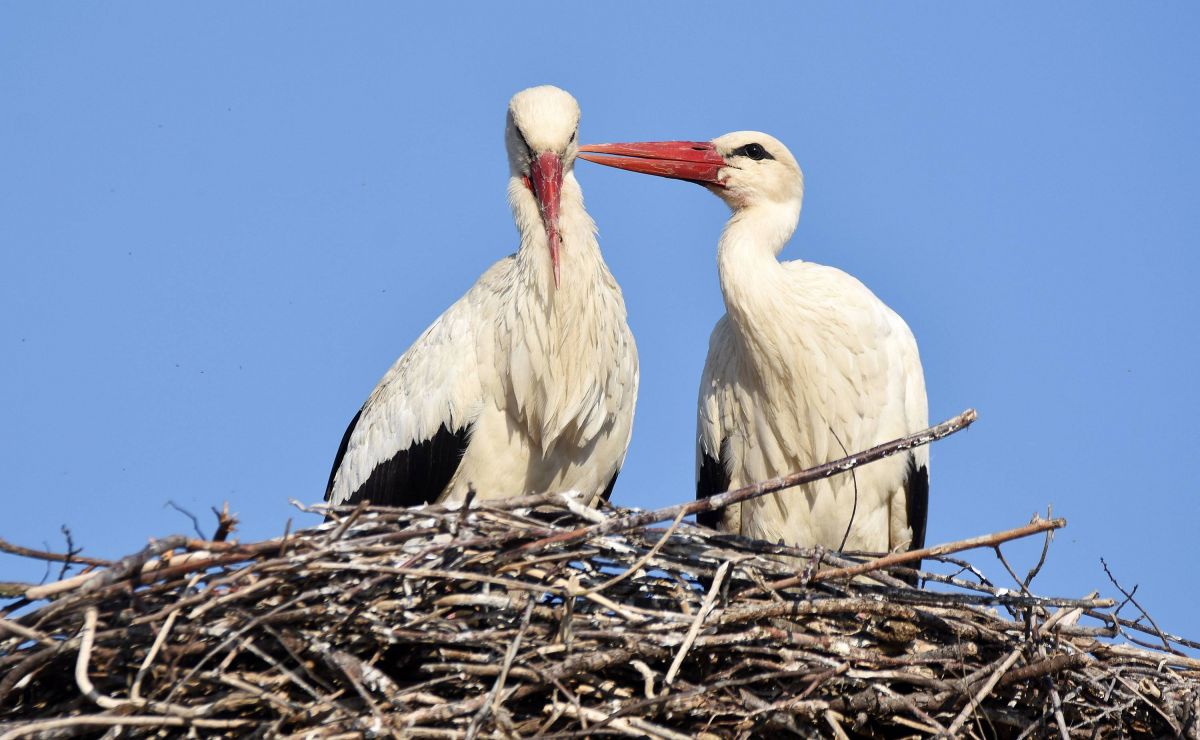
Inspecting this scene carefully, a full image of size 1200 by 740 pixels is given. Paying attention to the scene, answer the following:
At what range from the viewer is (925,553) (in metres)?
3.90

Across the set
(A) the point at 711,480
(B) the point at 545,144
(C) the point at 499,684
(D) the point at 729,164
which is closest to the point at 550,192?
(B) the point at 545,144

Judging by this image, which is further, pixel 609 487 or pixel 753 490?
pixel 609 487

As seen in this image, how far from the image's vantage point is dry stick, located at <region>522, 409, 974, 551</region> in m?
3.69

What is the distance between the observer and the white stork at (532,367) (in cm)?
484

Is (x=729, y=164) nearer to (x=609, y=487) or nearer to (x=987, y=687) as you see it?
(x=609, y=487)

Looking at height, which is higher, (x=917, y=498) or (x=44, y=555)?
(x=917, y=498)

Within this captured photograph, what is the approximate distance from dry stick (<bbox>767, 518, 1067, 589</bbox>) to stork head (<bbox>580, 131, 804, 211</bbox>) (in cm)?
178

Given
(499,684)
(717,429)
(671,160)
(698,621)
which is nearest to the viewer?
(499,684)

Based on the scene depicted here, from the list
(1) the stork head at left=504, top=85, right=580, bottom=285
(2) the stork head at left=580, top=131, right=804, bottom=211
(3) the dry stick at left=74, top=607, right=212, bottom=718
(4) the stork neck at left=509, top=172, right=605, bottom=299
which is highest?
(2) the stork head at left=580, top=131, right=804, bottom=211

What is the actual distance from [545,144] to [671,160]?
0.81 m

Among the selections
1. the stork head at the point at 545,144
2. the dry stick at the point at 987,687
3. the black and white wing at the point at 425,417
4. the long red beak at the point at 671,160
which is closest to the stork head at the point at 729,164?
the long red beak at the point at 671,160

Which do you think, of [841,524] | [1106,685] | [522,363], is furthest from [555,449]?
[1106,685]

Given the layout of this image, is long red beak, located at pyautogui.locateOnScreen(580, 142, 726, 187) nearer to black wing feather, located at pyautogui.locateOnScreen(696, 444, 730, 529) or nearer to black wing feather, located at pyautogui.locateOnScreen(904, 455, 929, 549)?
black wing feather, located at pyautogui.locateOnScreen(696, 444, 730, 529)

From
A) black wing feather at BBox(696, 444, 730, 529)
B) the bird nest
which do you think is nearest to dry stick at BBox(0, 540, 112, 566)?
the bird nest
